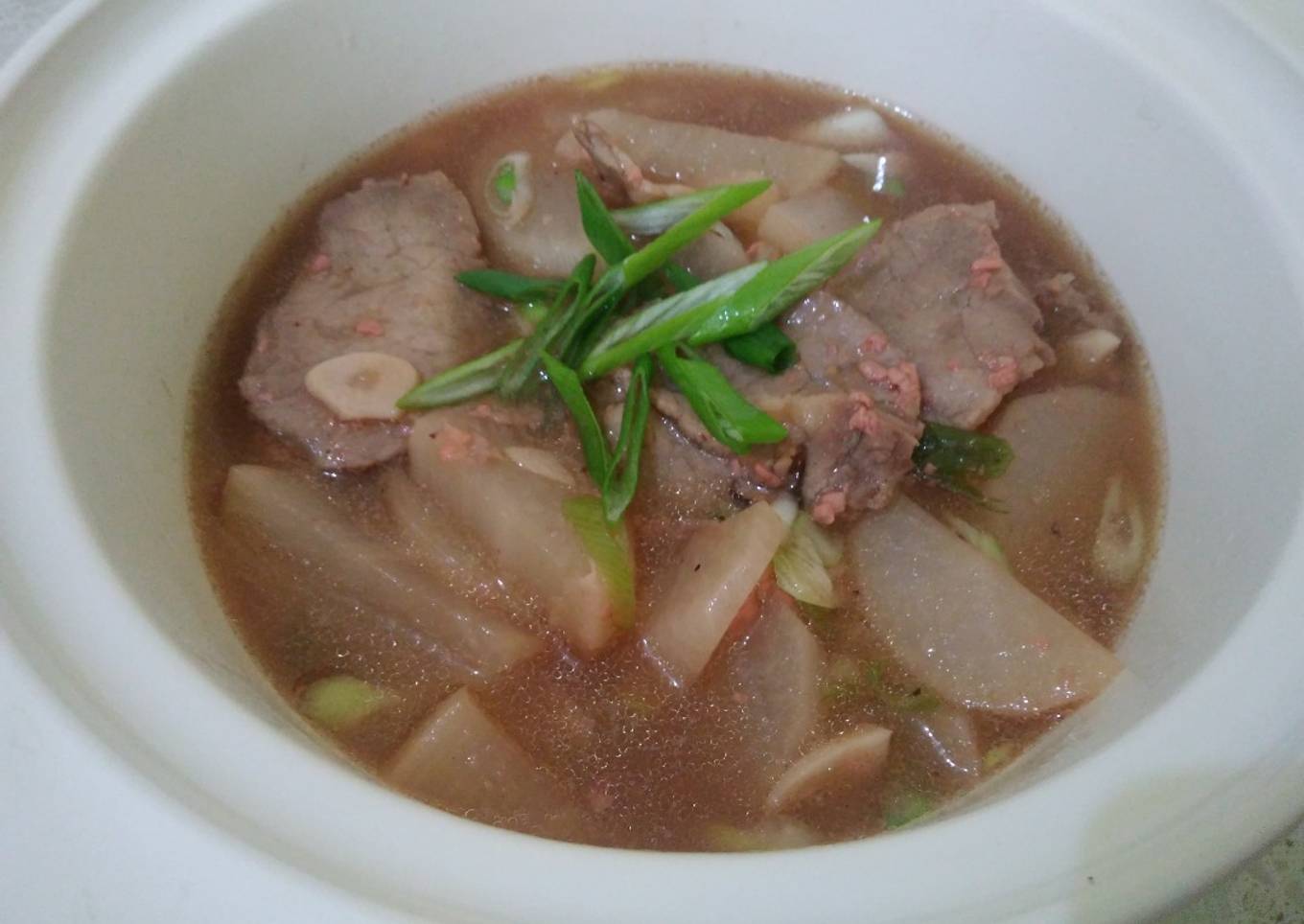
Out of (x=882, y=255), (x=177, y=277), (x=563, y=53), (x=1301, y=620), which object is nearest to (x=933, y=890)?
(x=1301, y=620)

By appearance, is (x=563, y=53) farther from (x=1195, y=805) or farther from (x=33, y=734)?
(x=1195, y=805)

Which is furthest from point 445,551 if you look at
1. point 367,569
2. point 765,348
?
point 765,348

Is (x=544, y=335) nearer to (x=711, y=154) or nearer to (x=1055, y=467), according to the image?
(x=711, y=154)

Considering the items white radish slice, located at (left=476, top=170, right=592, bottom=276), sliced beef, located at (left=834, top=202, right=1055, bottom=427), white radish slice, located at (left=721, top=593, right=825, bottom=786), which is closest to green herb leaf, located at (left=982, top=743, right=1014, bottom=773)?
white radish slice, located at (left=721, top=593, right=825, bottom=786)

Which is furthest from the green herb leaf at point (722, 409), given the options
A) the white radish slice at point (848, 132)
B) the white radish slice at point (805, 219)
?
the white radish slice at point (848, 132)

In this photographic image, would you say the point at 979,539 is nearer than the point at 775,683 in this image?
No
